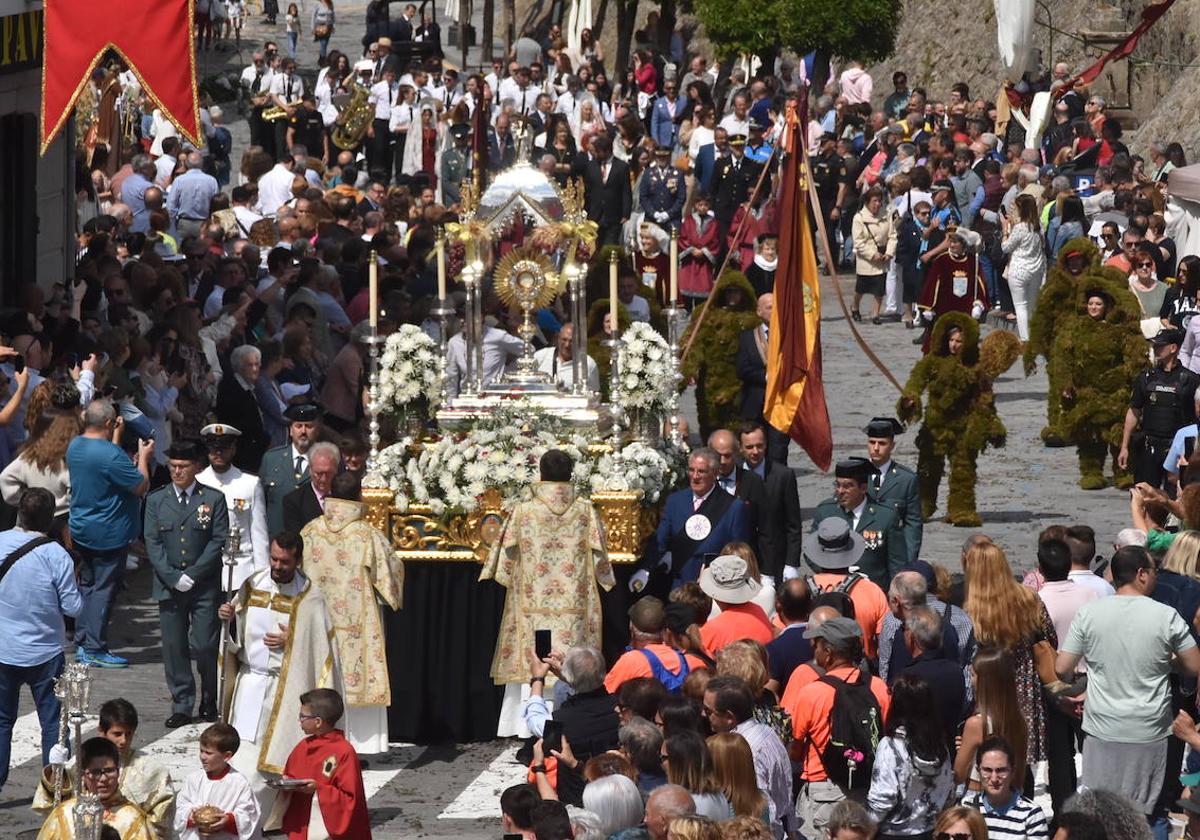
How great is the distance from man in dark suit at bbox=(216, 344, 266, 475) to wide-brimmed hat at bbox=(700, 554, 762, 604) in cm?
672

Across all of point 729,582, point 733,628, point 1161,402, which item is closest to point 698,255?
point 1161,402

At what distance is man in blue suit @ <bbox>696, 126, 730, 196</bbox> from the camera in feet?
94.7

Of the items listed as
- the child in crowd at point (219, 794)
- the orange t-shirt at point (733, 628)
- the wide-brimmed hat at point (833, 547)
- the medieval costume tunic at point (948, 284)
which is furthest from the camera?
the medieval costume tunic at point (948, 284)

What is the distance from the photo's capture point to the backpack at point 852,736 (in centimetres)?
1108

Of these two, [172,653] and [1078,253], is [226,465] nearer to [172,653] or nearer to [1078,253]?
[172,653]

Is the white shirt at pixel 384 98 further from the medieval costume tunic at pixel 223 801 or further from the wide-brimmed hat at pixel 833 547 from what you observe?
the medieval costume tunic at pixel 223 801

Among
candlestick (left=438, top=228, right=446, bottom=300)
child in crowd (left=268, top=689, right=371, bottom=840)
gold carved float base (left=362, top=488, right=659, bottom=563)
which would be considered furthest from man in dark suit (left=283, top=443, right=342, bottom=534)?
child in crowd (left=268, top=689, right=371, bottom=840)

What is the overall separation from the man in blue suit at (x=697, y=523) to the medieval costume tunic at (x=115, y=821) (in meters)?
5.16

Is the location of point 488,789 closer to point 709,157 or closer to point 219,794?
point 219,794

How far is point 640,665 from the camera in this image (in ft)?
39.6

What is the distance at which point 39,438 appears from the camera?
1595 cm

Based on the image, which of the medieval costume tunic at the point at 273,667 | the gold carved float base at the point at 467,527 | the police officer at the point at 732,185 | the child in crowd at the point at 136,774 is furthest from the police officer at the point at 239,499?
the police officer at the point at 732,185

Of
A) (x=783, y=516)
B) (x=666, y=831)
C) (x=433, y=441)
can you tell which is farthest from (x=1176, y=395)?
(x=666, y=831)

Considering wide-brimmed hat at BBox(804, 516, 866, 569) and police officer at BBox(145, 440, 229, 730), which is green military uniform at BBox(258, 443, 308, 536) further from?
wide-brimmed hat at BBox(804, 516, 866, 569)
